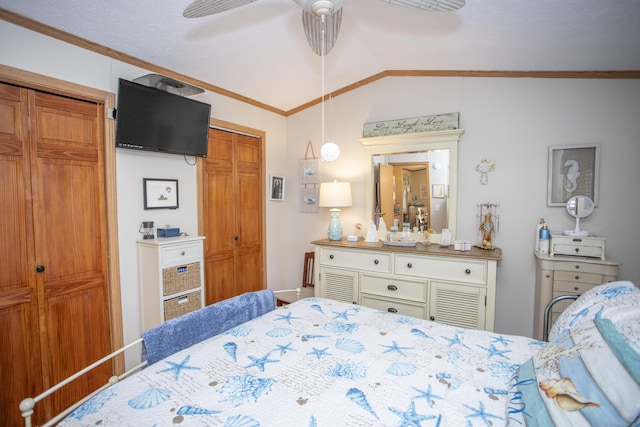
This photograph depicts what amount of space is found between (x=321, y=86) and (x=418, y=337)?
274 cm

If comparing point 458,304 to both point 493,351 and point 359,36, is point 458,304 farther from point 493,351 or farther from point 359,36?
point 359,36

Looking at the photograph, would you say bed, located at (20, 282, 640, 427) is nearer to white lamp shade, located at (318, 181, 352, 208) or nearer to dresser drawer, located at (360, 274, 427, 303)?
dresser drawer, located at (360, 274, 427, 303)

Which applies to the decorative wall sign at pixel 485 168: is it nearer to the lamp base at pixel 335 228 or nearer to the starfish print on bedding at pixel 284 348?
the lamp base at pixel 335 228

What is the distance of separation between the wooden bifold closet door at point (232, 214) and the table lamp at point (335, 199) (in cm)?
84

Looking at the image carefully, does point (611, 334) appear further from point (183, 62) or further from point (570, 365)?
point (183, 62)

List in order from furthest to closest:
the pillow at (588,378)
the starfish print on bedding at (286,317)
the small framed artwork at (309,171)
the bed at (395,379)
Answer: the small framed artwork at (309,171) → the starfish print on bedding at (286,317) → the bed at (395,379) → the pillow at (588,378)

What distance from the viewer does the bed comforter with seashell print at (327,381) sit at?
94cm

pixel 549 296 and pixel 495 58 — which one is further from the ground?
pixel 495 58

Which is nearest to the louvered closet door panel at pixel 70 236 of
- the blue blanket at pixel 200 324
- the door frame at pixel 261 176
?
the door frame at pixel 261 176

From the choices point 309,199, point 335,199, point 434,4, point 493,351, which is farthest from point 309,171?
point 493,351

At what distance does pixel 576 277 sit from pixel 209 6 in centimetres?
285

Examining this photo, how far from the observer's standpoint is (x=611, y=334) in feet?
2.80

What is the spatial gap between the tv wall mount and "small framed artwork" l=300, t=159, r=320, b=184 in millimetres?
1549

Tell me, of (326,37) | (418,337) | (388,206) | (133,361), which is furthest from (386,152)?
(133,361)
